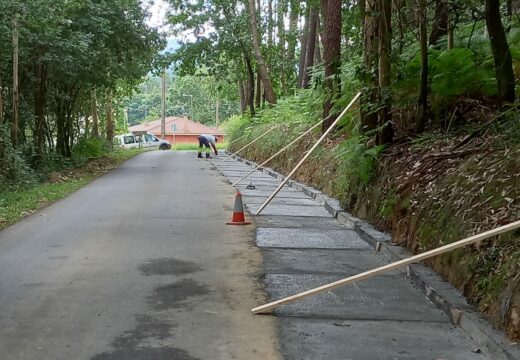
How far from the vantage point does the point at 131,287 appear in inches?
254

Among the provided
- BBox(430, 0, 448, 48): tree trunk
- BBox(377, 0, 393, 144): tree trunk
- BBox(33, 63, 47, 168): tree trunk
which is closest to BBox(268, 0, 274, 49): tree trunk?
BBox(33, 63, 47, 168): tree trunk

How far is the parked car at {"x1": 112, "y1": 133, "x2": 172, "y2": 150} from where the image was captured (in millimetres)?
54628

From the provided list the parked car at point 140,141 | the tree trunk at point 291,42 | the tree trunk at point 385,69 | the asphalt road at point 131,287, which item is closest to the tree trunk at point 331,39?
the asphalt road at point 131,287

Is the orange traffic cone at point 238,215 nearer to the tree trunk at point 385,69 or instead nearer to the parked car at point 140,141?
the tree trunk at point 385,69

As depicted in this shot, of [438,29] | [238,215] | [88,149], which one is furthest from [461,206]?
[88,149]

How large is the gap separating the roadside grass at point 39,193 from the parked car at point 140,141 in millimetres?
30604

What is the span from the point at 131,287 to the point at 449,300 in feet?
9.97

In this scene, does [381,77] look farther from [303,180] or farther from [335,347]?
[303,180]

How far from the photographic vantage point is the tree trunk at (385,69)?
9672mm

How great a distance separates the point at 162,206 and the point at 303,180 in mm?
5104

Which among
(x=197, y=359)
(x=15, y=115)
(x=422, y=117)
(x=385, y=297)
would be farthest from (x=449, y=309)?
(x=15, y=115)

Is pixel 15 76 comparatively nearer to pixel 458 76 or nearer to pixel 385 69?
pixel 385 69

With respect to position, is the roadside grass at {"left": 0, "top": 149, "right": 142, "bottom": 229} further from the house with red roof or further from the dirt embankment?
the house with red roof

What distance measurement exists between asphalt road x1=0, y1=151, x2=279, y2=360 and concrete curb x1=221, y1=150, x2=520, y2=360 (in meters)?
1.54
